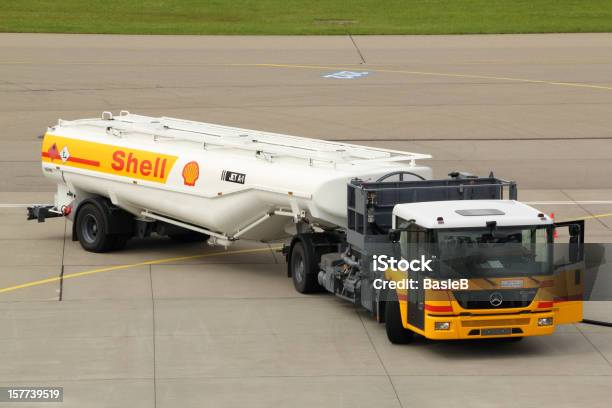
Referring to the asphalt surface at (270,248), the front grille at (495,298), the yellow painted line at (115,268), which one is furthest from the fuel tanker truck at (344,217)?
the yellow painted line at (115,268)

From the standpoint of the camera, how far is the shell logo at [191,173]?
2423 cm

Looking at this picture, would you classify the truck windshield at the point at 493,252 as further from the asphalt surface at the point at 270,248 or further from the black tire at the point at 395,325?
the asphalt surface at the point at 270,248

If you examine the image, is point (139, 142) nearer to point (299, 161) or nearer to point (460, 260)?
point (299, 161)

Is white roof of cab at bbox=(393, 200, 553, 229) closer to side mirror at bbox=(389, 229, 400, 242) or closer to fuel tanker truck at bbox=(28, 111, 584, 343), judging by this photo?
fuel tanker truck at bbox=(28, 111, 584, 343)

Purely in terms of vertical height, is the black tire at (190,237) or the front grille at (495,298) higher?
the front grille at (495,298)

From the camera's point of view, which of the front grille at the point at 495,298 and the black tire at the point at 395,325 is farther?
the black tire at the point at 395,325

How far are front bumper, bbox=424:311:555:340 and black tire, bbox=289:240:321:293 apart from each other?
4132 millimetres

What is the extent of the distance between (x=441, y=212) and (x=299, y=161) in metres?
4.36

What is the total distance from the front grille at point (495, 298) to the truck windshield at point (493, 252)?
24 centimetres

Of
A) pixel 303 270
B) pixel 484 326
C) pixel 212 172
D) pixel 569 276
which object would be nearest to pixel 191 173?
pixel 212 172

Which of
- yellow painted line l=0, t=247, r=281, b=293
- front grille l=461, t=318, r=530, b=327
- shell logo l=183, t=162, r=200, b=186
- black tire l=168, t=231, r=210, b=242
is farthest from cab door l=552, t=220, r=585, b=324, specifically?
black tire l=168, t=231, r=210, b=242

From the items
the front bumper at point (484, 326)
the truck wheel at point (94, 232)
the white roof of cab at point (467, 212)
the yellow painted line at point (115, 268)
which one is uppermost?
the white roof of cab at point (467, 212)

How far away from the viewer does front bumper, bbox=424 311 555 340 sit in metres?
18.5

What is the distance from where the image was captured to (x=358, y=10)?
6444 centimetres
